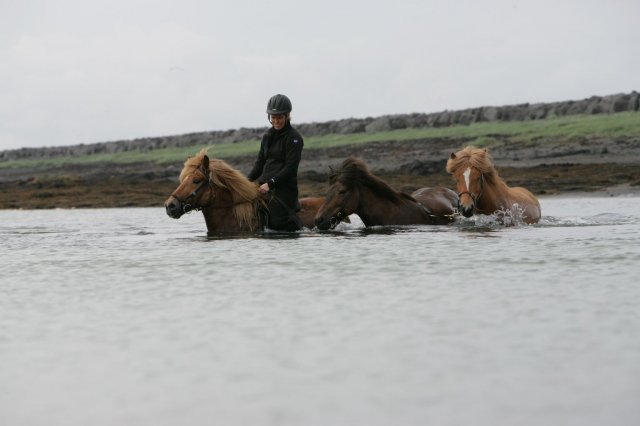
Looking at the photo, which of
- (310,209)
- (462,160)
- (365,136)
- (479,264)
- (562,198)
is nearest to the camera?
(479,264)

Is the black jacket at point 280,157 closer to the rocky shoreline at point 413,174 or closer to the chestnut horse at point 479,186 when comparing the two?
the chestnut horse at point 479,186

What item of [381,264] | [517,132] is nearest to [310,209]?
[381,264]

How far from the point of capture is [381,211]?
12.2 meters

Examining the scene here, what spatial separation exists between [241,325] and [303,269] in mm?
2500

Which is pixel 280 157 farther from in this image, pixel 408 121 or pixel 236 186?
pixel 408 121

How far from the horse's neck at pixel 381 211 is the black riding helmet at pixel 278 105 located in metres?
1.54

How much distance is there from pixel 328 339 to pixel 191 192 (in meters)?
7.08

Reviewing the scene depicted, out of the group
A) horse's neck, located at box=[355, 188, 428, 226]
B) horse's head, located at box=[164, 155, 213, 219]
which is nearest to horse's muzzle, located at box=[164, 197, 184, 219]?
horse's head, located at box=[164, 155, 213, 219]

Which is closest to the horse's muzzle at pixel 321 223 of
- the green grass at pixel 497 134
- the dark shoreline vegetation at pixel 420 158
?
the dark shoreline vegetation at pixel 420 158

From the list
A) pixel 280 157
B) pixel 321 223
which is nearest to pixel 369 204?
pixel 321 223

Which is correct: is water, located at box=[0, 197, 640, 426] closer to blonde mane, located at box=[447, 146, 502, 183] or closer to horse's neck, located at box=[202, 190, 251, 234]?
blonde mane, located at box=[447, 146, 502, 183]

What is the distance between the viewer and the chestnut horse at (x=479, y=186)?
11.2m

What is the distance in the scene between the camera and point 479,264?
23.7ft

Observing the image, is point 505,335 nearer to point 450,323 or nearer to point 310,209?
point 450,323
